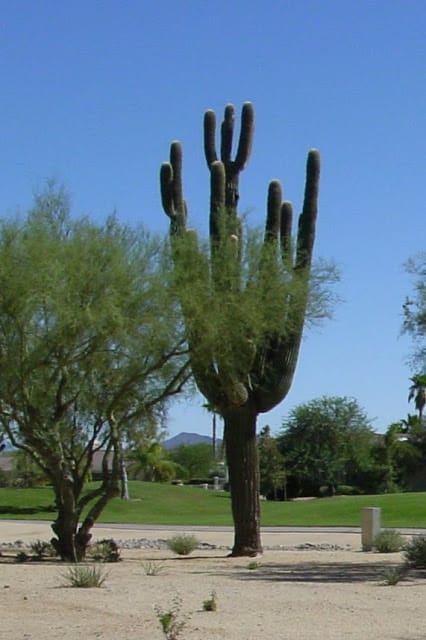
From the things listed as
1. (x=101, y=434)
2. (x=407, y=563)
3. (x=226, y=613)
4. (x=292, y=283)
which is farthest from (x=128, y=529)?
(x=226, y=613)

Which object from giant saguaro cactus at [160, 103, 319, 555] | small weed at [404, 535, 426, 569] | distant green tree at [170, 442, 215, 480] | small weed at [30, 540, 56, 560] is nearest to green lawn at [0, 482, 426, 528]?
giant saguaro cactus at [160, 103, 319, 555]

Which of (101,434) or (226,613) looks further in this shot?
(101,434)

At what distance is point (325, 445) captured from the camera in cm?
7975

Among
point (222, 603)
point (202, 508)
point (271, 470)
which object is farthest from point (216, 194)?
point (271, 470)

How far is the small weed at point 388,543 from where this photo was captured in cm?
3173

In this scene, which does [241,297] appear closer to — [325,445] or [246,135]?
[246,135]

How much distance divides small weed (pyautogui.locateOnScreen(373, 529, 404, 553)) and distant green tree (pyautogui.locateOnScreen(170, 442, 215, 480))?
221 feet

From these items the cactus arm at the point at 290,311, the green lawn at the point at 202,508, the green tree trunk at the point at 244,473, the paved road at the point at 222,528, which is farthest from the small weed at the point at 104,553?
the green lawn at the point at 202,508

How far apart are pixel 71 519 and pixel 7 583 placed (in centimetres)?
912

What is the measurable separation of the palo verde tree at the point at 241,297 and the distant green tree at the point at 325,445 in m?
46.3

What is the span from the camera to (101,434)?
29516 millimetres

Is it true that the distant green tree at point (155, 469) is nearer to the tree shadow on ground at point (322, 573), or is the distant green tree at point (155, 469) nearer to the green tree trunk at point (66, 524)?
the green tree trunk at point (66, 524)

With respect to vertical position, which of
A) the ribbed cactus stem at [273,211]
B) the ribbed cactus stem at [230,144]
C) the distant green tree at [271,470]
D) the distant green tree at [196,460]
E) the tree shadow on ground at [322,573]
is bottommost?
the tree shadow on ground at [322,573]

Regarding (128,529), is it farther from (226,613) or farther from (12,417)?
(226,613)
